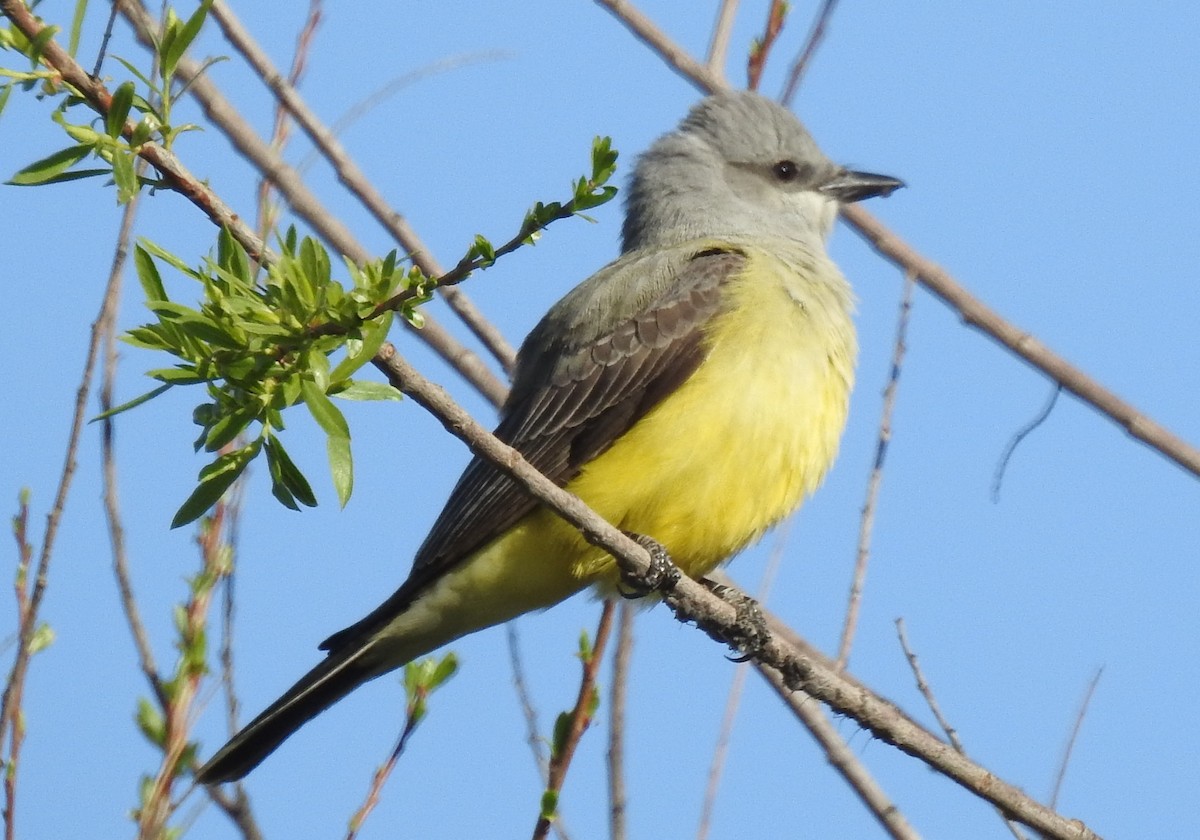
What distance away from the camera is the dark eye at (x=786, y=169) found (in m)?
6.29

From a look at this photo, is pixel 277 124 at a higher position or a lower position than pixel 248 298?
higher

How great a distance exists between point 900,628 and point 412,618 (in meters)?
1.52

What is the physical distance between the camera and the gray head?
20.1 feet

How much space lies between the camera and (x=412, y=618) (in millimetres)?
4914

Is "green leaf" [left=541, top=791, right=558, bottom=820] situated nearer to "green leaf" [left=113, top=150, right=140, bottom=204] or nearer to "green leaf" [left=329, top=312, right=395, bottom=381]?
"green leaf" [left=329, top=312, right=395, bottom=381]

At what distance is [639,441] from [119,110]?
8.48 ft

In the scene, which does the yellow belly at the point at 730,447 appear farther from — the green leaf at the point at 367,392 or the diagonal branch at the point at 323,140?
the green leaf at the point at 367,392

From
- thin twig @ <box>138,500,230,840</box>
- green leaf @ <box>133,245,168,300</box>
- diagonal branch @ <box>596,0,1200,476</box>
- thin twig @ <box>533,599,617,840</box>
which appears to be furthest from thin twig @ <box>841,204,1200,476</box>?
green leaf @ <box>133,245,168,300</box>

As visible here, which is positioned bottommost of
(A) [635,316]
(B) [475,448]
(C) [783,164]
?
(B) [475,448]

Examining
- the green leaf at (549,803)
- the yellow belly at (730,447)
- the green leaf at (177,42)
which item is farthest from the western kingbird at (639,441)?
the green leaf at (177,42)

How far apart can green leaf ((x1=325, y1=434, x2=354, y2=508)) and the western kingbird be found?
1988mm

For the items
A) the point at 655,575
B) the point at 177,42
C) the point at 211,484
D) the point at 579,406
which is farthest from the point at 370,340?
the point at 579,406

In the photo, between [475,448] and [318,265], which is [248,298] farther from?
[475,448]

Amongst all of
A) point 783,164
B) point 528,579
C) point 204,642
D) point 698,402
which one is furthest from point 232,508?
point 783,164
